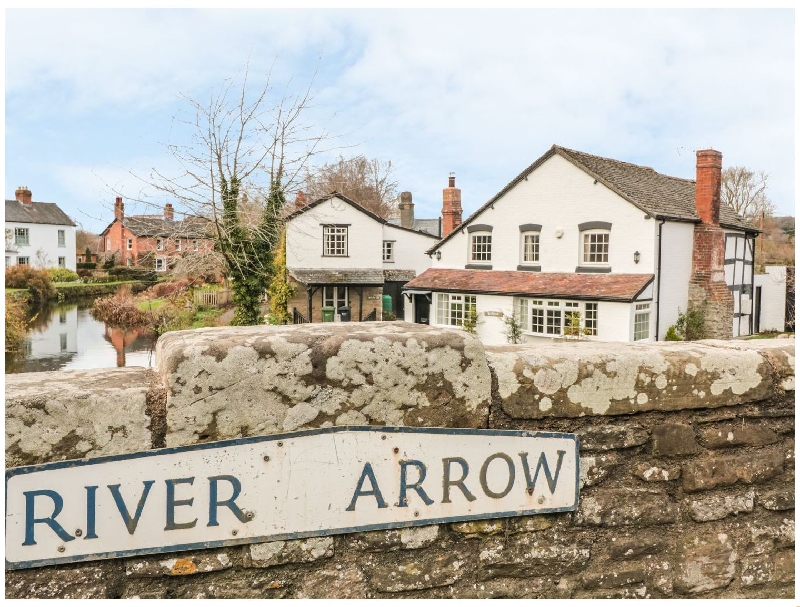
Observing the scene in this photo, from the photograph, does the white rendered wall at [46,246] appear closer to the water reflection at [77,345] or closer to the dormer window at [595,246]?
the water reflection at [77,345]

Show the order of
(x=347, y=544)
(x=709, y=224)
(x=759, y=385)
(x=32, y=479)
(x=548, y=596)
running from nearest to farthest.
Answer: (x=32, y=479) < (x=347, y=544) < (x=548, y=596) < (x=759, y=385) < (x=709, y=224)

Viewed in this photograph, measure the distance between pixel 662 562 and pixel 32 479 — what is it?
1924 mm

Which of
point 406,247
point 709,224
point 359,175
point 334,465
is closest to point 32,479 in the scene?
point 334,465

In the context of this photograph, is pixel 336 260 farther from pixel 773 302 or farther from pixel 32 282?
pixel 32 282

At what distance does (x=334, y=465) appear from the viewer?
6.13 ft

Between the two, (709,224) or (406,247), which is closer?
(709,224)

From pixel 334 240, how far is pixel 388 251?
4.66 meters

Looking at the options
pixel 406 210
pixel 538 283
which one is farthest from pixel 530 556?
pixel 406 210

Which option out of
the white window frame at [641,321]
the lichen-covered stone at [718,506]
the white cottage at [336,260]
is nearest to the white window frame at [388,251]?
the white cottage at [336,260]

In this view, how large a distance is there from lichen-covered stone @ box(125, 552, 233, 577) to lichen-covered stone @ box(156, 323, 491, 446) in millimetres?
322

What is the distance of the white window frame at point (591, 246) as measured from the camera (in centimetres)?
2169

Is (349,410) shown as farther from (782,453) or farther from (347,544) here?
(782,453)

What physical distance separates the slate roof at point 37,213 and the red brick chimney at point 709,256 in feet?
A: 165

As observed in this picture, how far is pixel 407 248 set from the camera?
35.7 metres
